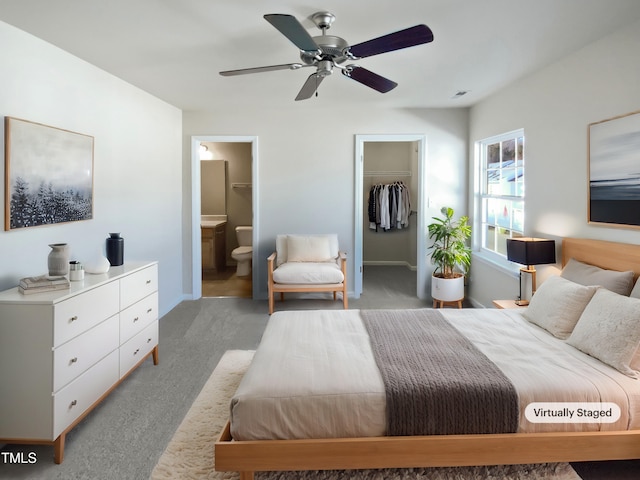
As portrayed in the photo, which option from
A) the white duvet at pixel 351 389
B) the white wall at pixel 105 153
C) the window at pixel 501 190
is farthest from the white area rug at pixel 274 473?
the window at pixel 501 190

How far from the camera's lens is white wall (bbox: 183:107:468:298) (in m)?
5.42

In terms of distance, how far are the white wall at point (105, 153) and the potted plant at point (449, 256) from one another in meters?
3.18

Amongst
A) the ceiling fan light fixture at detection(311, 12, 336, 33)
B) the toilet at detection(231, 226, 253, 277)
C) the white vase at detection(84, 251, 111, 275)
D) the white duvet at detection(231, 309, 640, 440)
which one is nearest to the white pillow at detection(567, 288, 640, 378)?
the white duvet at detection(231, 309, 640, 440)

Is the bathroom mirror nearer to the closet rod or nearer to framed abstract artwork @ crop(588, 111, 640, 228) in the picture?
the closet rod

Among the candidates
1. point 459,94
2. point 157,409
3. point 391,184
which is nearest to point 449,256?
point 459,94

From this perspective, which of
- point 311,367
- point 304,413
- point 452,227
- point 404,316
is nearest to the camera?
point 304,413

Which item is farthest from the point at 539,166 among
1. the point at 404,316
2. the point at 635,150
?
the point at 404,316

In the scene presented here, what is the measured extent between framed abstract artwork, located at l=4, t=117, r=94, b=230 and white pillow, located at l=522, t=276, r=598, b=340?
3.37 m

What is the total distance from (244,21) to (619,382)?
2.83 metres

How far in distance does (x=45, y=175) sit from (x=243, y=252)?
12.3 feet

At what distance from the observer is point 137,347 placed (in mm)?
3141

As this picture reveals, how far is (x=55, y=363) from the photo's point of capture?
7.16 feet

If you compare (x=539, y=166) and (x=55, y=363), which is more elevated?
(x=539, y=166)

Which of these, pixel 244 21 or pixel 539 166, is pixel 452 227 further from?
pixel 244 21
